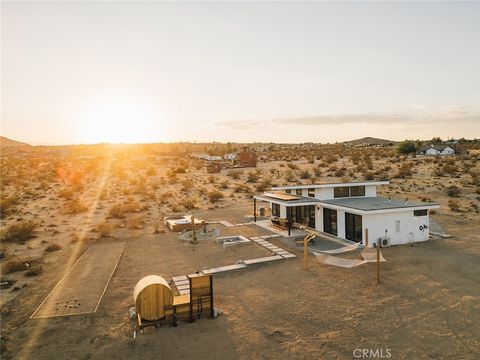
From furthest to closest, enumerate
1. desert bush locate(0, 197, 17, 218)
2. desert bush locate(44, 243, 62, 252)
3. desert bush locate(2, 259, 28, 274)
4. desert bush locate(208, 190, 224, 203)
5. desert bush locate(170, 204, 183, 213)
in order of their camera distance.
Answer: desert bush locate(208, 190, 224, 203), desert bush locate(170, 204, 183, 213), desert bush locate(0, 197, 17, 218), desert bush locate(44, 243, 62, 252), desert bush locate(2, 259, 28, 274)

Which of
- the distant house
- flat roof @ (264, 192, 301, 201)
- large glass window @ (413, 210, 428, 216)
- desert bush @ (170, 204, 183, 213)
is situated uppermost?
the distant house

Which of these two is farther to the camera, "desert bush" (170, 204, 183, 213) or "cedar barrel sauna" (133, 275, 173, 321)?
"desert bush" (170, 204, 183, 213)

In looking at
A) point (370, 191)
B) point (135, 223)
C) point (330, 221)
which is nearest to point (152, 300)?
point (330, 221)

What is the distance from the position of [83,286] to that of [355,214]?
15.6 meters

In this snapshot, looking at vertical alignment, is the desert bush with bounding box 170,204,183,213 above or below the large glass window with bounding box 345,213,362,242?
below

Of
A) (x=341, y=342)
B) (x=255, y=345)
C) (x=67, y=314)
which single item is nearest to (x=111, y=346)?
(x=67, y=314)

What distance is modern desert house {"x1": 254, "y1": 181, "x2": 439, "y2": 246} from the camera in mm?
21391

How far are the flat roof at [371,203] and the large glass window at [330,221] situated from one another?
68 cm

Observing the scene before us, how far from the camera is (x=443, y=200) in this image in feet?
119

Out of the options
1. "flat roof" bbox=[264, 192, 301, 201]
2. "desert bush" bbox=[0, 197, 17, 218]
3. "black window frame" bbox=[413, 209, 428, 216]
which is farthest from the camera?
"desert bush" bbox=[0, 197, 17, 218]

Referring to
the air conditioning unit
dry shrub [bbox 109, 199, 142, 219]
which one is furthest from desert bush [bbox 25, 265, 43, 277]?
the air conditioning unit

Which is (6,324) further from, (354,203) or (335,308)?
(354,203)

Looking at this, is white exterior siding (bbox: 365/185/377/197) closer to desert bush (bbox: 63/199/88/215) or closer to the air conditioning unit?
the air conditioning unit

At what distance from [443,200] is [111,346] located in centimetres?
3539
